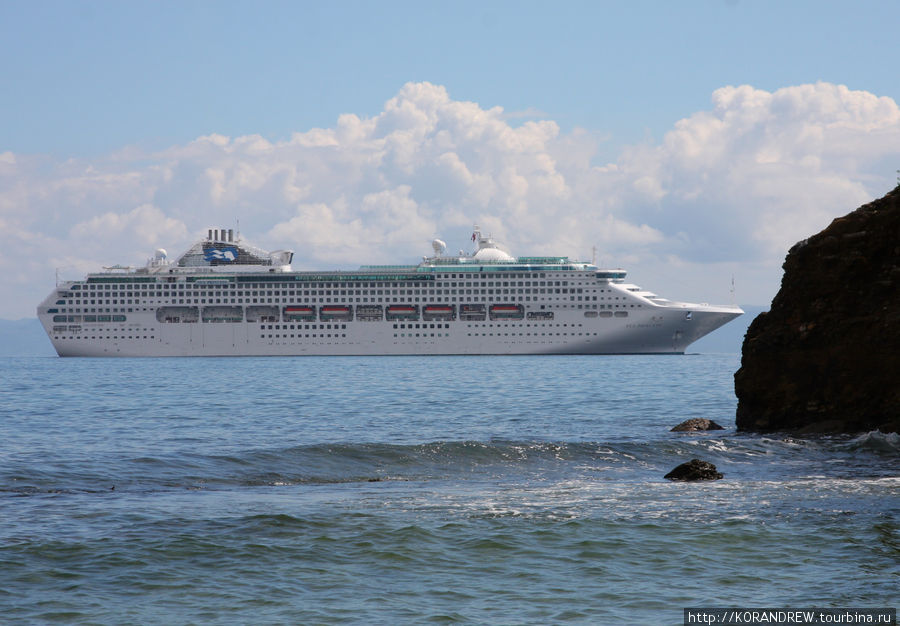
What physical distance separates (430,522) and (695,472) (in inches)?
259

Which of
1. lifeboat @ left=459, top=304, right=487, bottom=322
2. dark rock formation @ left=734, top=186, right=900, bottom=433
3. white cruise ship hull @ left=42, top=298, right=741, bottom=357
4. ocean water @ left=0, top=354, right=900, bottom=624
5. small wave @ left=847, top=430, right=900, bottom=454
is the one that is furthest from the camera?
lifeboat @ left=459, top=304, right=487, bottom=322

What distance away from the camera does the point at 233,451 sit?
894 inches

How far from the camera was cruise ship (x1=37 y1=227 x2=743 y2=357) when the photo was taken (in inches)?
3775

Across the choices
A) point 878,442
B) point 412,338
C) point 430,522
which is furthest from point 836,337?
point 412,338

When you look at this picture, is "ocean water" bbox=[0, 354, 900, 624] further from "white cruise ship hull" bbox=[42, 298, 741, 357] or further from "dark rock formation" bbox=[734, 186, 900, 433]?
"white cruise ship hull" bbox=[42, 298, 741, 357]

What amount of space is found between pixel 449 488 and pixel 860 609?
893cm

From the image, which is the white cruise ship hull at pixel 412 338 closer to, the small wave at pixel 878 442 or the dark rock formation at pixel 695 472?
the small wave at pixel 878 442

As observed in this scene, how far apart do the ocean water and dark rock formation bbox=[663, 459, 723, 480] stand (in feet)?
1.11

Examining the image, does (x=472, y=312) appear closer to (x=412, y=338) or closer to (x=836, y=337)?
(x=412, y=338)

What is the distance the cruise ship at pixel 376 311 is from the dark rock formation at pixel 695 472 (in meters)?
76.9

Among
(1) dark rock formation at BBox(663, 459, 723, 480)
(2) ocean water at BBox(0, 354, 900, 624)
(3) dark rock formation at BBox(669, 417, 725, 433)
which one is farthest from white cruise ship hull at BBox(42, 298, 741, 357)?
(1) dark rock formation at BBox(663, 459, 723, 480)

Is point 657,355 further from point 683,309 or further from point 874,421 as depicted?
point 874,421

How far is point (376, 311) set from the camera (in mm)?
99875

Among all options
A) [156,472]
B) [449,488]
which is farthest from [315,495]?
[156,472]
